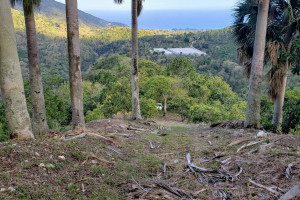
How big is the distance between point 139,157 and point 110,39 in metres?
114

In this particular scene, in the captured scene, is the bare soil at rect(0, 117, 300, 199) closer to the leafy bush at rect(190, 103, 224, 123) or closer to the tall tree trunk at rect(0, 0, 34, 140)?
the tall tree trunk at rect(0, 0, 34, 140)

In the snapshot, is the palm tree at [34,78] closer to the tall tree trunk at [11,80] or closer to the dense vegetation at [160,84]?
the tall tree trunk at [11,80]

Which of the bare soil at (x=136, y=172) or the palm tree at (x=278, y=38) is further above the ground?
the palm tree at (x=278, y=38)

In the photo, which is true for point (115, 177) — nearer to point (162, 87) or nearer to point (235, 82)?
point (162, 87)

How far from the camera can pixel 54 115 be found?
18.1 metres

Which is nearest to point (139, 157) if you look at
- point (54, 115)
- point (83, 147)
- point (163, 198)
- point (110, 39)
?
point (83, 147)

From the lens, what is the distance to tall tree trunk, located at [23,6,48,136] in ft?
22.9

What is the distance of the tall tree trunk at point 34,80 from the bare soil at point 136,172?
184 centimetres

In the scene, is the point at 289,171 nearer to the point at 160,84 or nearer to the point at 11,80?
the point at 11,80

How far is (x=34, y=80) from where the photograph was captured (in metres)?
7.01

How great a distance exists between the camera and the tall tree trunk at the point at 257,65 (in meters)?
8.99

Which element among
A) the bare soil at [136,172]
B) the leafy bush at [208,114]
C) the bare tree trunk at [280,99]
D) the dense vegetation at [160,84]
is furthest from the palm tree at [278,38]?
the leafy bush at [208,114]

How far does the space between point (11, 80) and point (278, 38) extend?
Result: 1057 centimetres

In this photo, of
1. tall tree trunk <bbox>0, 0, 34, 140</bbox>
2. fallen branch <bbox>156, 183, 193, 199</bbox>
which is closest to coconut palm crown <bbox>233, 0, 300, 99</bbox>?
fallen branch <bbox>156, 183, 193, 199</bbox>
